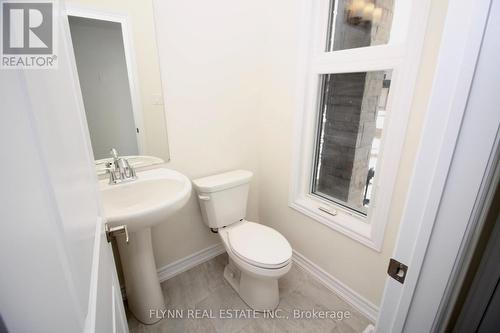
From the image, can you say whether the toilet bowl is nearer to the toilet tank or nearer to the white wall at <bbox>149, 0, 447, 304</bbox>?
the toilet tank

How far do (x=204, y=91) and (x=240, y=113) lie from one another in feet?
1.13

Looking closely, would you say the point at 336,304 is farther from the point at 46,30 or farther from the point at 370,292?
the point at 46,30

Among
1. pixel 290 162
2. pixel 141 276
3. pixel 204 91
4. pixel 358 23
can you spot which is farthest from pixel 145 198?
pixel 358 23

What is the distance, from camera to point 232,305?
A: 1.52 metres

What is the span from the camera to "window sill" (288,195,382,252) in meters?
1.34

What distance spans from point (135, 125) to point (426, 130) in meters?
1.42

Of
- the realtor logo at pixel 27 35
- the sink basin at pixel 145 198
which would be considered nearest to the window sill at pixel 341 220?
the sink basin at pixel 145 198

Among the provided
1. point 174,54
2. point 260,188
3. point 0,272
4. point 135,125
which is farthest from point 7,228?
point 260,188

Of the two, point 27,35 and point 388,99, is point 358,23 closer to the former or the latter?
point 388,99

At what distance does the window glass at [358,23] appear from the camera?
121 centimetres

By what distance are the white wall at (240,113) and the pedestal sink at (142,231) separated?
24 centimetres

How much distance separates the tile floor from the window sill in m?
0.50

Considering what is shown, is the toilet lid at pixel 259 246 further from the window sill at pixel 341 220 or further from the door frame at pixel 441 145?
the door frame at pixel 441 145

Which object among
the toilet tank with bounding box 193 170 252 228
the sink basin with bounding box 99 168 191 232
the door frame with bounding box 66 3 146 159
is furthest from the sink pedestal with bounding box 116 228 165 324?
the door frame with bounding box 66 3 146 159
